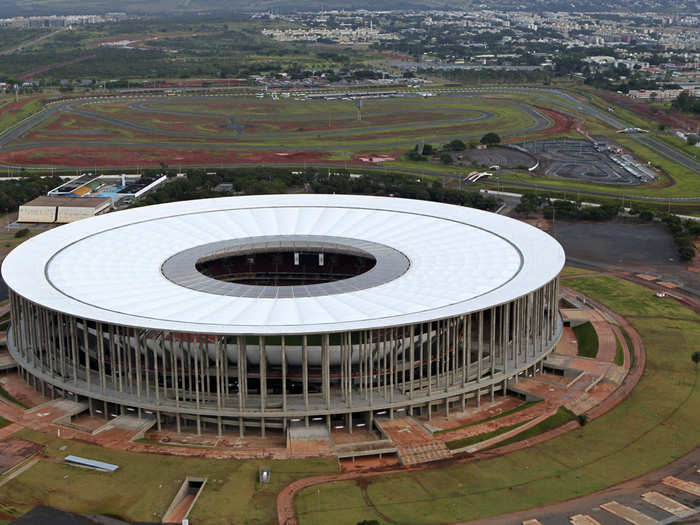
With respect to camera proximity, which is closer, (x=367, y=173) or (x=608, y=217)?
(x=608, y=217)

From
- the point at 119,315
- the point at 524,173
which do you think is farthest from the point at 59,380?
the point at 524,173

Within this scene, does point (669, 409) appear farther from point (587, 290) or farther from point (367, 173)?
point (367, 173)

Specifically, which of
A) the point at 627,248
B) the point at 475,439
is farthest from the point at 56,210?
the point at 475,439

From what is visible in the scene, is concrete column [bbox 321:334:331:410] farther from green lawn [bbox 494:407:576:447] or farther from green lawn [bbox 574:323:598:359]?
green lawn [bbox 574:323:598:359]

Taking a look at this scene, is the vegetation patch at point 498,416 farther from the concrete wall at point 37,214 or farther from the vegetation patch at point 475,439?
the concrete wall at point 37,214

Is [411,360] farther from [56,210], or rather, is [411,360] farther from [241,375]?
[56,210]

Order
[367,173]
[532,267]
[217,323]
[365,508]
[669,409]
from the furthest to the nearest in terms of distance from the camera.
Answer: [367,173]
[532,267]
[669,409]
[217,323]
[365,508]

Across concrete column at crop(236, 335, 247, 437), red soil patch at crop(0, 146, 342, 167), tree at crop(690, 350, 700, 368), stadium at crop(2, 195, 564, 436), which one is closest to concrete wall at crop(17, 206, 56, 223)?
red soil patch at crop(0, 146, 342, 167)
